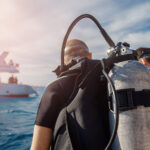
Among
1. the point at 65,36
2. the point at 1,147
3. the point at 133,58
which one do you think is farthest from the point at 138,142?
the point at 1,147

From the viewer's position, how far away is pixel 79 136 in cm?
106

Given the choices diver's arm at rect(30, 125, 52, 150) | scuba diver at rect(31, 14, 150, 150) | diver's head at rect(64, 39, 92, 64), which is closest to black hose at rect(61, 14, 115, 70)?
scuba diver at rect(31, 14, 150, 150)

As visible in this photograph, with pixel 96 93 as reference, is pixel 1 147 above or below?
below

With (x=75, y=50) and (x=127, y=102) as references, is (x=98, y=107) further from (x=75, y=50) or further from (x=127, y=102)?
(x=75, y=50)

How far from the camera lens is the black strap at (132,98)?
3.30 ft

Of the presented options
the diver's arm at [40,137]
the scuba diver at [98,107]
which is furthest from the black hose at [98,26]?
the diver's arm at [40,137]

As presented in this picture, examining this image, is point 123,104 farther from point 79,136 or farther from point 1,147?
point 1,147

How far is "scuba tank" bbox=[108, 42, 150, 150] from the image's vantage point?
3.16 feet

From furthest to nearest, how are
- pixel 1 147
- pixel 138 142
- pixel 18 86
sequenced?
1. pixel 18 86
2. pixel 1 147
3. pixel 138 142

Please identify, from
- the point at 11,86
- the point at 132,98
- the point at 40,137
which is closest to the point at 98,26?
the point at 132,98

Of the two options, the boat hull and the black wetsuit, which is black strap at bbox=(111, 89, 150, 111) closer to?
the black wetsuit

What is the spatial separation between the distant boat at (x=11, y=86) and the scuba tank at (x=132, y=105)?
29.8 meters

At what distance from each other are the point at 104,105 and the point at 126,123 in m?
0.25

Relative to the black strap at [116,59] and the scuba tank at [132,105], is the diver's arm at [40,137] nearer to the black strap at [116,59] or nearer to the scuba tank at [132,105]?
the scuba tank at [132,105]
